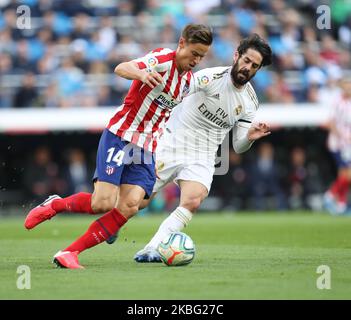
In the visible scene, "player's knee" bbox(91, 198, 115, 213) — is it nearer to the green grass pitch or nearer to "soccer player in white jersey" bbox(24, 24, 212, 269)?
"soccer player in white jersey" bbox(24, 24, 212, 269)

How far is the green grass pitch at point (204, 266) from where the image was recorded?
6.78 meters

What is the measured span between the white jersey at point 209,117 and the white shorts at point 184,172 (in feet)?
0.37

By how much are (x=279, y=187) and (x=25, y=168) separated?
18.8 feet

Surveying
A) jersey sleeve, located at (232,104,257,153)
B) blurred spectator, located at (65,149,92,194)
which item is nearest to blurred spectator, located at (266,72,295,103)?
blurred spectator, located at (65,149,92,194)

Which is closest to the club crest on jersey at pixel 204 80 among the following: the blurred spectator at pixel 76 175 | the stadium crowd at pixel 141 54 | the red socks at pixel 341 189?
the red socks at pixel 341 189

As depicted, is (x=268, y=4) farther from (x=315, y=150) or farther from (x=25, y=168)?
(x=25, y=168)

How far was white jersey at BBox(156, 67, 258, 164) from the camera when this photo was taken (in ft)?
31.7

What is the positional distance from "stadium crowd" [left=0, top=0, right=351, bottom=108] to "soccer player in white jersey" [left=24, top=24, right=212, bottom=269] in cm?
1051

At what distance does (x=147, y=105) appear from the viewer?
8.69 m

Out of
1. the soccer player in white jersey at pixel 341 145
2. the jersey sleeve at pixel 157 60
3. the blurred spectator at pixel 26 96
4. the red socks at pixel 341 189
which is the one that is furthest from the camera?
the blurred spectator at pixel 26 96

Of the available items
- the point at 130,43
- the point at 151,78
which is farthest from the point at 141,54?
the point at 151,78

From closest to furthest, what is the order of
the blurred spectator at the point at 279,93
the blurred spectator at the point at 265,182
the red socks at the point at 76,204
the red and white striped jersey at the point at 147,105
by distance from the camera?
the red and white striped jersey at the point at 147,105
the red socks at the point at 76,204
the blurred spectator at the point at 279,93
the blurred spectator at the point at 265,182

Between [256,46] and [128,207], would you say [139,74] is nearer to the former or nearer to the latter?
[128,207]

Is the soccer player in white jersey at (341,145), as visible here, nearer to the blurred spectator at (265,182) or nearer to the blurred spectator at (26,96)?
the blurred spectator at (265,182)
